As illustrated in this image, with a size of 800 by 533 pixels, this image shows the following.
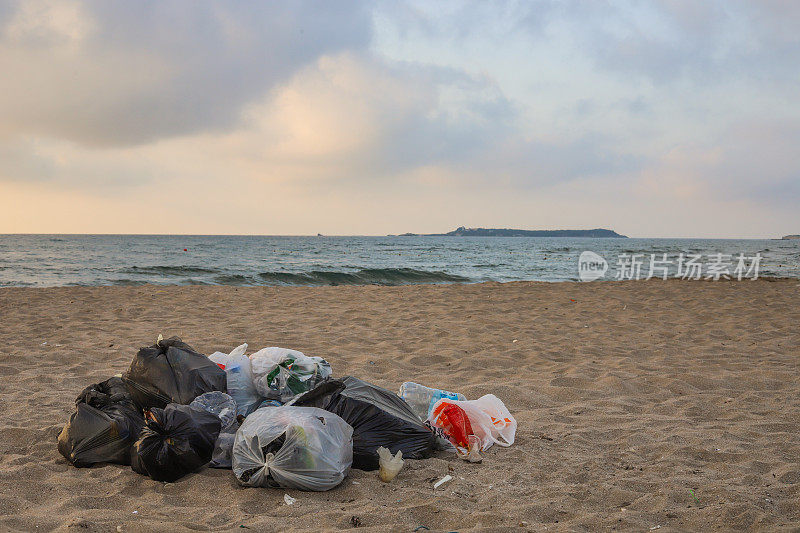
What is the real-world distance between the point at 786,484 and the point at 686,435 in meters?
0.75

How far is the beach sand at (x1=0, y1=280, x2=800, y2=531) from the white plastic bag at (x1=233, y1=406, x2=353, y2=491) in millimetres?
70

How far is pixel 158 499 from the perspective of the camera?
8.30 ft

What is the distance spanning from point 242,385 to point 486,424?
1560mm

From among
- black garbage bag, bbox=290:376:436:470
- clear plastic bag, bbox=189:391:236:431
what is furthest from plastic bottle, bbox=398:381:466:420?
clear plastic bag, bbox=189:391:236:431

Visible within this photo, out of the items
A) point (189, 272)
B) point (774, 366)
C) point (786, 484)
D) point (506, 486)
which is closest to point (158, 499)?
point (506, 486)

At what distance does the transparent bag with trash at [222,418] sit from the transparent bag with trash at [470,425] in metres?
1.20

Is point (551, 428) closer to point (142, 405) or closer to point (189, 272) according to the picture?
point (142, 405)

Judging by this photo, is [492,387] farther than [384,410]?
Yes

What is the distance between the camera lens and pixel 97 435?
2.87 m

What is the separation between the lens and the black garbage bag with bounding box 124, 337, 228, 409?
310cm

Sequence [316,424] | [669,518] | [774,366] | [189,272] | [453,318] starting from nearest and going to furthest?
[669,518]
[316,424]
[774,366]
[453,318]
[189,272]

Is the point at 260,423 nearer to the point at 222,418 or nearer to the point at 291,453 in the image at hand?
the point at 291,453

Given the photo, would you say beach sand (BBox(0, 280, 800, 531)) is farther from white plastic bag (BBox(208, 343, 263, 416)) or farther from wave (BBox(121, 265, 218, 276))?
wave (BBox(121, 265, 218, 276))

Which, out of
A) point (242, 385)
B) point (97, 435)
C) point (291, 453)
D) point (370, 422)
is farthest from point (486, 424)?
point (97, 435)
